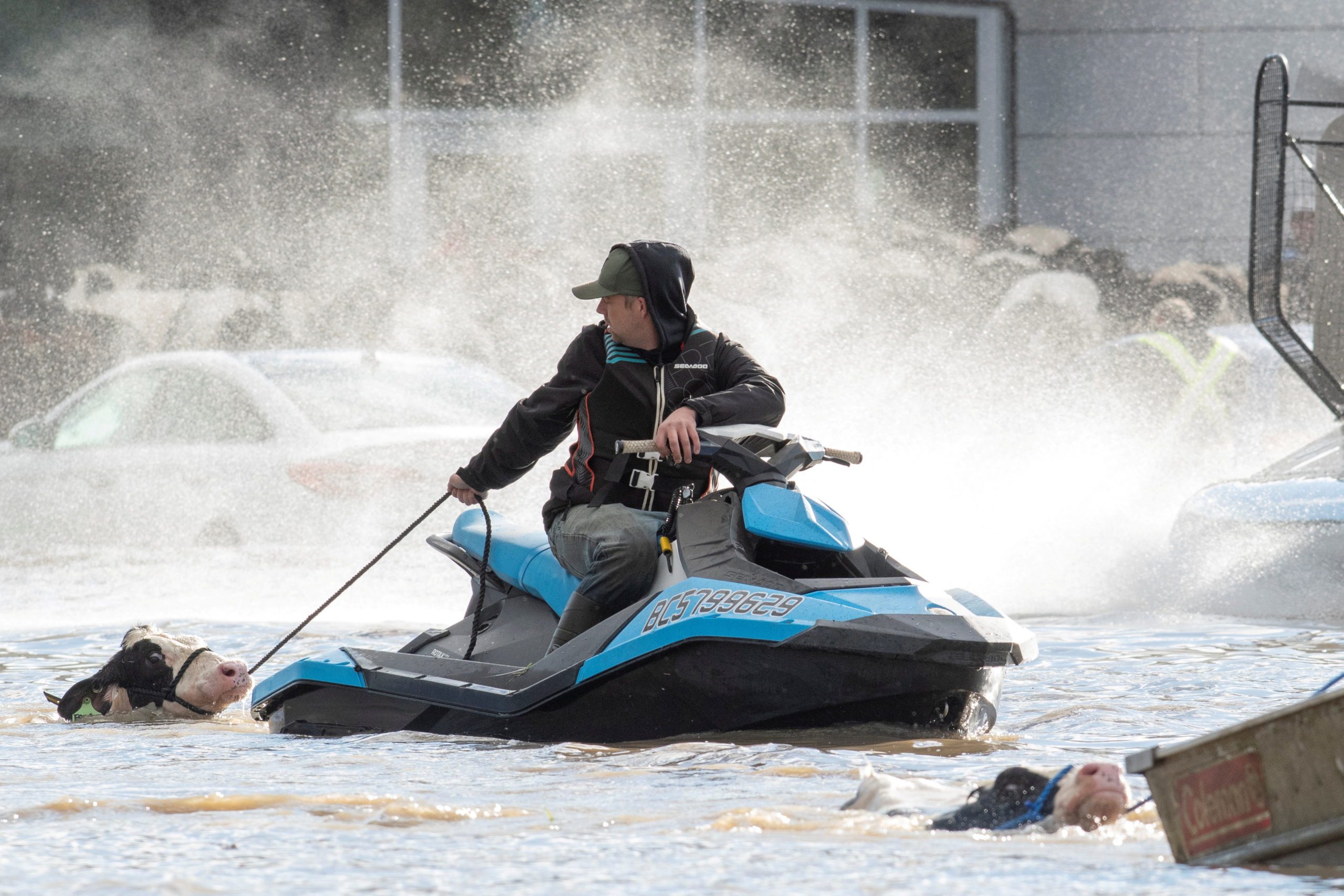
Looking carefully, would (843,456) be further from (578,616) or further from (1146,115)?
(1146,115)

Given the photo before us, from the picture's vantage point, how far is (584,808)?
4.04 m

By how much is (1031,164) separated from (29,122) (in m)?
9.55

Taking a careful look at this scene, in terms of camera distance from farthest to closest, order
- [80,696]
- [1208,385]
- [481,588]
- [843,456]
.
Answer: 1. [1208,385]
2. [80,696]
3. [481,588]
4. [843,456]

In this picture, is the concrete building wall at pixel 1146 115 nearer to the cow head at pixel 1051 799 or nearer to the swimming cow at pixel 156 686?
the swimming cow at pixel 156 686

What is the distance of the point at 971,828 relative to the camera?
3.69 metres

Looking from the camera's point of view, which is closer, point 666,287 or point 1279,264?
point 666,287

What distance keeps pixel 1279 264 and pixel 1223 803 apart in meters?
5.84

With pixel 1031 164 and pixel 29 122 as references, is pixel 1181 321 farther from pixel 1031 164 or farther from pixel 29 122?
pixel 29 122

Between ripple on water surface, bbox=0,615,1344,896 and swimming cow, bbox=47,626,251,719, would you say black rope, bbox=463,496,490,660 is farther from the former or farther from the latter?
swimming cow, bbox=47,626,251,719

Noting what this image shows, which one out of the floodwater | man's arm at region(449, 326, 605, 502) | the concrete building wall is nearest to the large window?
the concrete building wall

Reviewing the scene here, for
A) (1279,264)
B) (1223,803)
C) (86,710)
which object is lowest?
(86,710)

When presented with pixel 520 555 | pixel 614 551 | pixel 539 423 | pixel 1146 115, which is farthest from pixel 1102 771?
pixel 1146 115

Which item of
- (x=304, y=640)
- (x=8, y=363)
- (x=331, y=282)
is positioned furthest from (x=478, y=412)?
(x=8, y=363)

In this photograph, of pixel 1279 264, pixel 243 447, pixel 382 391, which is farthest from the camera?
pixel 382 391
